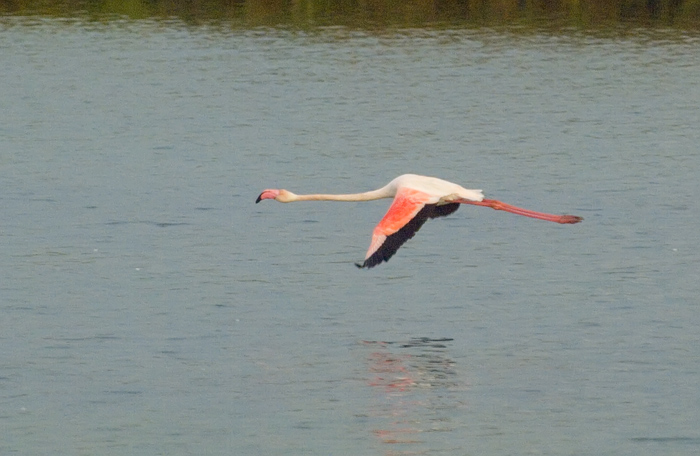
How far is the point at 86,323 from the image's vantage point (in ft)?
50.3

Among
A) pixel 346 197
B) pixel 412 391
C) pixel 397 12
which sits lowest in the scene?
pixel 397 12

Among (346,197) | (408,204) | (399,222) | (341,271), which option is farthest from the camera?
(341,271)

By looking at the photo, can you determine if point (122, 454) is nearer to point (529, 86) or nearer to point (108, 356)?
point (108, 356)

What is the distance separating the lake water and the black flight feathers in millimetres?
1181

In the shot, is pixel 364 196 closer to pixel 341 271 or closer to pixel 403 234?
pixel 403 234

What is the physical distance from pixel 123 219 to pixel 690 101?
14031 millimetres

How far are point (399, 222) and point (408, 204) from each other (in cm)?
41

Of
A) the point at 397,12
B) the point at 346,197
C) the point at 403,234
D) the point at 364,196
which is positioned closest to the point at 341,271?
the point at 346,197

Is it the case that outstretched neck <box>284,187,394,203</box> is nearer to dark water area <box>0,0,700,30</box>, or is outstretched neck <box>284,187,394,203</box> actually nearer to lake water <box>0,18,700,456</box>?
lake water <box>0,18,700,456</box>

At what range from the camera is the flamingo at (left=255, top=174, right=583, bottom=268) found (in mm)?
12977

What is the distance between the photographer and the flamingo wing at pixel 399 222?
12.7 m

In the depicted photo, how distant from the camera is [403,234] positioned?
1365cm

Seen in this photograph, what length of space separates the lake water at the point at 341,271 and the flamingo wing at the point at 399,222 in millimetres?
1204

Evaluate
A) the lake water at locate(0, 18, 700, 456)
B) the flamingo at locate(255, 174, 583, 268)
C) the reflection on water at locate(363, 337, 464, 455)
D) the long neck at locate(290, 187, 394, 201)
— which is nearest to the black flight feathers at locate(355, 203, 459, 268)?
the flamingo at locate(255, 174, 583, 268)
